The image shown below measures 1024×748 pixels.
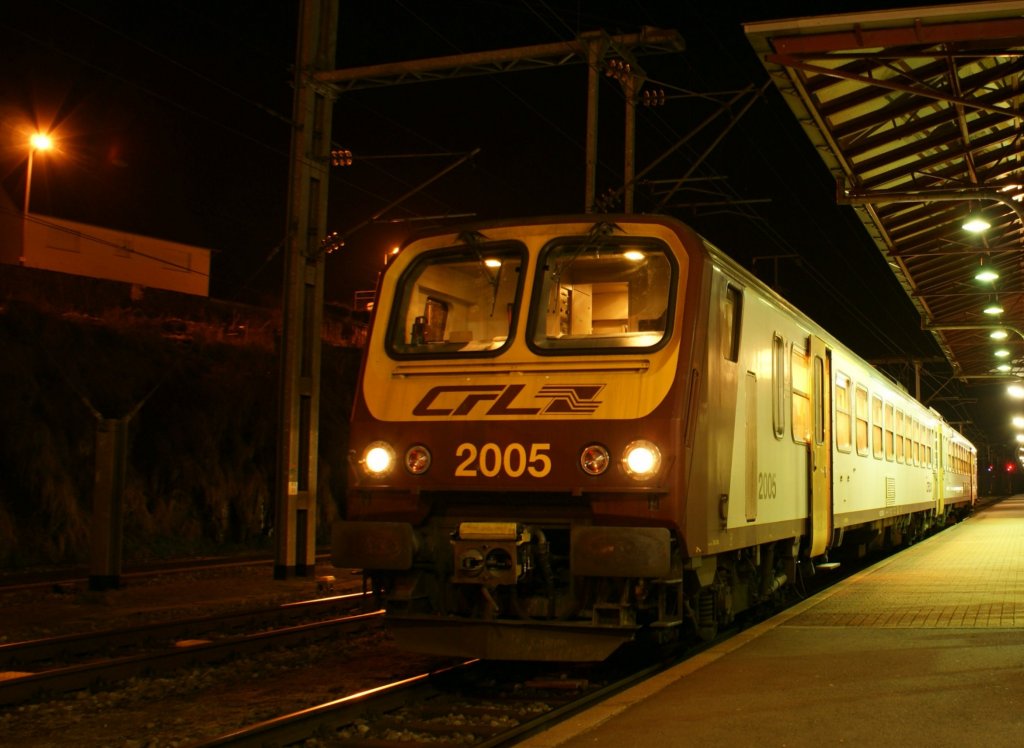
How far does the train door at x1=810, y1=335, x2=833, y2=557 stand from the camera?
11.7 m

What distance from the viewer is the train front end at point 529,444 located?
742 cm

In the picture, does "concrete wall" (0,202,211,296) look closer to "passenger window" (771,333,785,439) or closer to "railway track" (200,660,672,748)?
"passenger window" (771,333,785,439)

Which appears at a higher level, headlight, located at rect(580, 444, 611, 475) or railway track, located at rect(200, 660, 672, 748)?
headlight, located at rect(580, 444, 611, 475)

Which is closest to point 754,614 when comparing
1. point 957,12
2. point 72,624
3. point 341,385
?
point 957,12

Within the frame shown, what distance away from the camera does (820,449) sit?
11930mm

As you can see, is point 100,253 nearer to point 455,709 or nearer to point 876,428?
point 876,428

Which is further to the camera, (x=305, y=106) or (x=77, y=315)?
(x=77, y=315)

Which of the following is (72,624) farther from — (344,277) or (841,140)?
(344,277)

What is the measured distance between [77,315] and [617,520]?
20748 mm

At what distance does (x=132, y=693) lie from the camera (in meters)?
8.09

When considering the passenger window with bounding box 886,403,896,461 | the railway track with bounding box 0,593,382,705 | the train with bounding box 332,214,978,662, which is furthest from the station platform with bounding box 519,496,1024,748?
the passenger window with bounding box 886,403,896,461

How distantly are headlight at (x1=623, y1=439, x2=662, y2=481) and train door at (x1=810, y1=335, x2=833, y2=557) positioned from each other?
183 inches

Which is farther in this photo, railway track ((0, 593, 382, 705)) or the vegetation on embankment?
the vegetation on embankment

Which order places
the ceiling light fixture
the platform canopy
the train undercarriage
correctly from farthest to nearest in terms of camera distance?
the ceiling light fixture < the platform canopy < the train undercarriage
